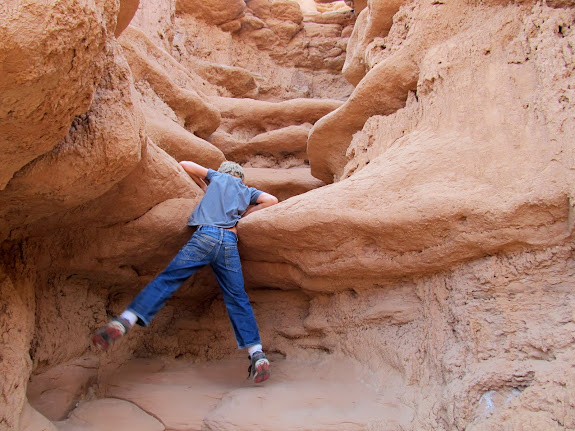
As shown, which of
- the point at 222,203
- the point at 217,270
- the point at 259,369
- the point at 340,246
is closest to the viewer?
the point at 259,369

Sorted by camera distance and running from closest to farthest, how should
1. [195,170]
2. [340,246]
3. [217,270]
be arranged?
[340,246] < [217,270] < [195,170]

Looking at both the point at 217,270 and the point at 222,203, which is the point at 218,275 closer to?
the point at 217,270

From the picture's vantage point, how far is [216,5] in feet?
23.5

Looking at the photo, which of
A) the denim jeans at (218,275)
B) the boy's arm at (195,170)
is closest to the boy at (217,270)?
the denim jeans at (218,275)

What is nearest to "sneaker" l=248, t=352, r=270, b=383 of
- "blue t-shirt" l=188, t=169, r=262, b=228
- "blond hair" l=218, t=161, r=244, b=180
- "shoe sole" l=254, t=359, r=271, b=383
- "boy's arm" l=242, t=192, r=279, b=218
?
"shoe sole" l=254, t=359, r=271, b=383

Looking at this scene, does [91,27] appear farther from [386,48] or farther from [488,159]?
[386,48]

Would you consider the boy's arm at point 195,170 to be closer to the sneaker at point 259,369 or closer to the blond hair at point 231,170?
the blond hair at point 231,170

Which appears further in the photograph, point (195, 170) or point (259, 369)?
point (195, 170)

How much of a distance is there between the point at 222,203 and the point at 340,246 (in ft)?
2.58

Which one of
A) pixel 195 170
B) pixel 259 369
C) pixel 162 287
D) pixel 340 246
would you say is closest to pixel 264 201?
pixel 195 170

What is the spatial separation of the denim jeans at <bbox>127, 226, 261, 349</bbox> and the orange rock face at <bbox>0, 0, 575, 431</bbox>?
0.22m

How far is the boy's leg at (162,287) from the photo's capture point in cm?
239

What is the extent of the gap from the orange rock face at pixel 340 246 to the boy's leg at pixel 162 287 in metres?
0.30

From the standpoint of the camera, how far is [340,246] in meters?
2.72
